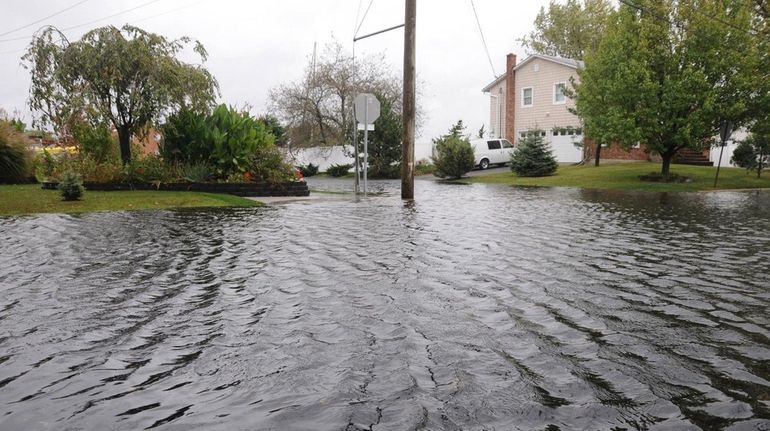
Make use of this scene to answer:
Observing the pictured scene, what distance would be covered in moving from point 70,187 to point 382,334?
12.9m

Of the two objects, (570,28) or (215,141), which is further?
(570,28)

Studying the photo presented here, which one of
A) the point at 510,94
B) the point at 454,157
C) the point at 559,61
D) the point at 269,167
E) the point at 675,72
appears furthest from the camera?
the point at 510,94

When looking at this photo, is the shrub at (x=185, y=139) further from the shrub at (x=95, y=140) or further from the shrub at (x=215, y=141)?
the shrub at (x=95, y=140)

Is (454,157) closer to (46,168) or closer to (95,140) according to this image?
(95,140)

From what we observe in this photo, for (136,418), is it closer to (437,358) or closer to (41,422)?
(41,422)

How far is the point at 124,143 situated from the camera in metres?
20.5

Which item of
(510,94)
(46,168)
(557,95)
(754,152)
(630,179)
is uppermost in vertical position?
(510,94)

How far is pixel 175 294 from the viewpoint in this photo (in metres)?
5.67

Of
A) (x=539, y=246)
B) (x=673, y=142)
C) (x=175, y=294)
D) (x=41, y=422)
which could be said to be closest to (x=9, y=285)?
(x=175, y=294)

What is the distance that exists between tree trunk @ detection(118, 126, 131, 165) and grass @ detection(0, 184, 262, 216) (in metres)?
2.86

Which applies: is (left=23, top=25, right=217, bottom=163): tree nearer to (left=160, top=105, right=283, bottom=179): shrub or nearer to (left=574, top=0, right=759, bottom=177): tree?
(left=160, top=105, right=283, bottom=179): shrub

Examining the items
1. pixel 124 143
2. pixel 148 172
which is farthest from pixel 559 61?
pixel 148 172

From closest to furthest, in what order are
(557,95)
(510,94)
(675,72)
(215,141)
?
(215,141) < (675,72) < (557,95) < (510,94)

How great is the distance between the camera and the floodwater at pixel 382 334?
10.3ft
